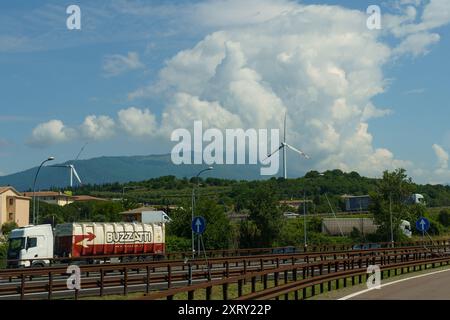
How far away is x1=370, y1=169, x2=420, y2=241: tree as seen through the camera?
258 feet

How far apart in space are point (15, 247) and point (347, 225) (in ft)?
176

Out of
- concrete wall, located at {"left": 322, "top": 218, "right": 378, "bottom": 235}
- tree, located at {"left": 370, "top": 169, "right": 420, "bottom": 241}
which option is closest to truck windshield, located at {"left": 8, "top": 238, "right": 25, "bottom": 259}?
tree, located at {"left": 370, "top": 169, "right": 420, "bottom": 241}

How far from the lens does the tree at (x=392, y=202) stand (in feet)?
258

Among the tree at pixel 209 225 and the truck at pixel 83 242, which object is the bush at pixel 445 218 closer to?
the tree at pixel 209 225

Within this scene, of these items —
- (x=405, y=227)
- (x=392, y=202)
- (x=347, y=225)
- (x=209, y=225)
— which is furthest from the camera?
(x=347, y=225)

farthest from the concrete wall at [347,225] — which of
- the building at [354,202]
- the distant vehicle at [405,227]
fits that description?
the building at [354,202]

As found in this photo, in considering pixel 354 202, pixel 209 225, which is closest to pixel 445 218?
pixel 209 225

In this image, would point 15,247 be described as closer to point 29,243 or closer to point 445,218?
point 29,243

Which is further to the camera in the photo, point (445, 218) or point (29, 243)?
point (445, 218)

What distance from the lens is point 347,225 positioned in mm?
91812

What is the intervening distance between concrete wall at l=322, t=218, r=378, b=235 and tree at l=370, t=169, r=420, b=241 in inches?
237
